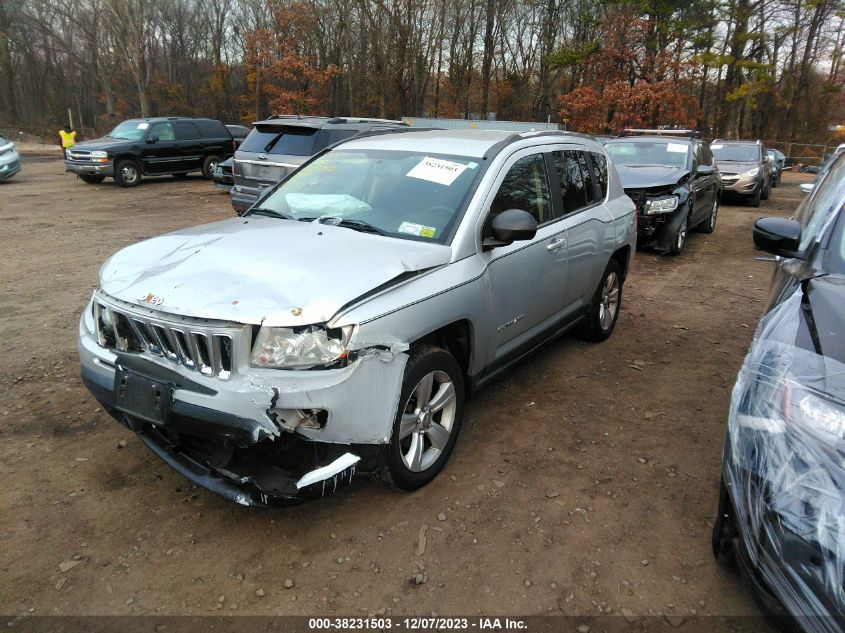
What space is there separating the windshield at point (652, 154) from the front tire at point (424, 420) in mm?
7659

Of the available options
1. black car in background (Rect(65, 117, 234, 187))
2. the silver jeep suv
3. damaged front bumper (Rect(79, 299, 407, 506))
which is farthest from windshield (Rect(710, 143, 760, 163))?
damaged front bumper (Rect(79, 299, 407, 506))

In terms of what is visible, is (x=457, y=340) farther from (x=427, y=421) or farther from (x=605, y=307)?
(x=605, y=307)

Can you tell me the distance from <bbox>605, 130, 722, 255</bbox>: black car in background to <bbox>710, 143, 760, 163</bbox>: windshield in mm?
5335

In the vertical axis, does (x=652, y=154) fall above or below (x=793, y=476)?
above

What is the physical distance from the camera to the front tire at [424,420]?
2.99 m

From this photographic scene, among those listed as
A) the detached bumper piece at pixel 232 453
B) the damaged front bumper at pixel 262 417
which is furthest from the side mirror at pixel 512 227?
the detached bumper piece at pixel 232 453

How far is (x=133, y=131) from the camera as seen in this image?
16.3 metres

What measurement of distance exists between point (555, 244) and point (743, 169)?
13.2 metres

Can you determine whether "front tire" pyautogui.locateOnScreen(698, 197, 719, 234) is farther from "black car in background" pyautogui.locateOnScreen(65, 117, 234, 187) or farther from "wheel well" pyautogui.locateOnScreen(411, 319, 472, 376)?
"black car in background" pyautogui.locateOnScreen(65, 117, 234, 187)

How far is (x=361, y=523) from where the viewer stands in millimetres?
3053

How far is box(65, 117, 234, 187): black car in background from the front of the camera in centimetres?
1569

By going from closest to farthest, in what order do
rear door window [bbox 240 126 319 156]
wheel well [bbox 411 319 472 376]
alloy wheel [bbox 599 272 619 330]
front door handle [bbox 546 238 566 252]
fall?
wheel well [bbox 411 319 472 376] → front door handle [bbox 546 238 566 252] → alloy wheel [bbox 599 272 619 330] → rear door window [bbox 240 126 319 156]

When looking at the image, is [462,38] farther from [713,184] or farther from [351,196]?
[351,196]

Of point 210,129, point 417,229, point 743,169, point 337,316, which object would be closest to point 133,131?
point 210,129
